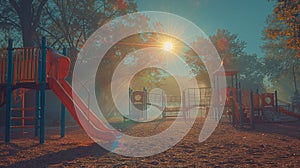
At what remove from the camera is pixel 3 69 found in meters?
9.38

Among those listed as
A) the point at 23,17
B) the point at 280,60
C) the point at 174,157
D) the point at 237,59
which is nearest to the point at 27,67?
the point at 174,157

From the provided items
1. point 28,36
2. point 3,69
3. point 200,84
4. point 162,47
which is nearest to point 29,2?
point 28,36

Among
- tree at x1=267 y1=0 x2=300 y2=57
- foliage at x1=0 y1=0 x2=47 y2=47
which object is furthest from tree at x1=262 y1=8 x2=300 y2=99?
foliage at x1=0 y1=0 x2=47 y2=47

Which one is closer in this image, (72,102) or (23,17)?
(72,102)

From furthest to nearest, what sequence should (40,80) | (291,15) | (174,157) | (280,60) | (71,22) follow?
(280,60) → (71,22) → (291,15) → (40,80) → (174,157)

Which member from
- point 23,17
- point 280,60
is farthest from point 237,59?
point 23,17

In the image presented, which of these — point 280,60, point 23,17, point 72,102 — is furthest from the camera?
point 280,60

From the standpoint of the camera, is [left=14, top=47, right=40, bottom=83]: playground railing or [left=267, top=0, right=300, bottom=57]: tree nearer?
[left=14, top=47, right=40, bottom=83]: playground railing

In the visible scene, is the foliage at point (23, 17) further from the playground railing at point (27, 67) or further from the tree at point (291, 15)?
the tree at point (291, 15)

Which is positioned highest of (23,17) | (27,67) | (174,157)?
(23,17)

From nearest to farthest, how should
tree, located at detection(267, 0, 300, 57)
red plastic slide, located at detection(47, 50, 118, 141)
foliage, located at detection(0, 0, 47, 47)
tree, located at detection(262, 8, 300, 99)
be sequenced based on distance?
red plastic slide, located at detection(47, 50, 118, 141) < tree, located at detection(267, 0, 300, 57) < foliage, located at detection(0, 0, 47, 47) < tree, located at detection(262, 8, 300, 99)

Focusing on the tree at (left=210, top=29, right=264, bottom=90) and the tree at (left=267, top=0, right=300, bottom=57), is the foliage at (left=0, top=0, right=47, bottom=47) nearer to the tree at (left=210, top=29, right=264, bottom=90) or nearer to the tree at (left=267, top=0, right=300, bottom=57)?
the tree at (left=267, top=0, right=300, bottom=57)

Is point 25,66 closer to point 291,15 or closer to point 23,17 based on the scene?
point 23,17

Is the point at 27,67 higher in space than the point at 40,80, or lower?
higher
